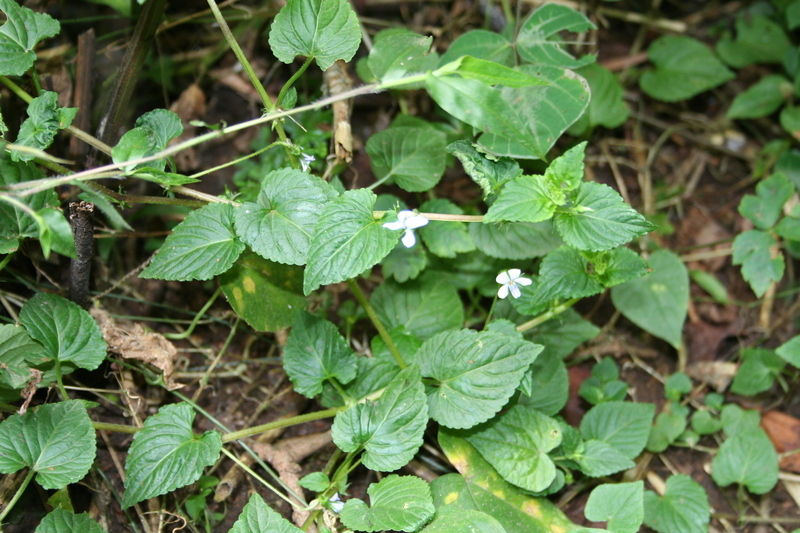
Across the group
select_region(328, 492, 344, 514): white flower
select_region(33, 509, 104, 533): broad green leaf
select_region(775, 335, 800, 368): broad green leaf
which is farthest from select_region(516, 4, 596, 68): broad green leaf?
select_region(33, 509, 104, 533): broad green leaf

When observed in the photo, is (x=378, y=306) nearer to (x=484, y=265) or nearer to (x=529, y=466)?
(x=484, y=265)

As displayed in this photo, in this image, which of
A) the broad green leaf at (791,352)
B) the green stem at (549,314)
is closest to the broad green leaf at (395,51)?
the green stem at (549,314)

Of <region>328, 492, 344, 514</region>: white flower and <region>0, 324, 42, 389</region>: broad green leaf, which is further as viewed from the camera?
<region>328, 492, 344, 514</region>: white flower

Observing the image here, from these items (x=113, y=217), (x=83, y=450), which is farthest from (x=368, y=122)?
(x=83, y=450)

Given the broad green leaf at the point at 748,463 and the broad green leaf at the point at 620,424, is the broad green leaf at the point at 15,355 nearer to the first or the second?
the broad green leaf at the point at 620,424

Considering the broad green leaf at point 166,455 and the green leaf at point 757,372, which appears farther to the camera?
the green leaf at point 757,372

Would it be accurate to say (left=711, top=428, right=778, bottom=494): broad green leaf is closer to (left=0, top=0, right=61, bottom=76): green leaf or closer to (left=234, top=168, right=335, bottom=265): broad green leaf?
(left=234, top=168, right=335, bottom=265): broad green leaf
